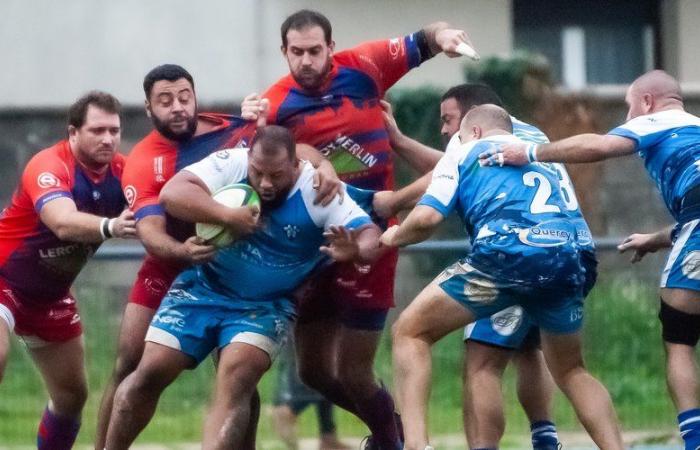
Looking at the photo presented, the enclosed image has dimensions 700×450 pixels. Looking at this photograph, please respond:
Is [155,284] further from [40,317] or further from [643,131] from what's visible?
[643,131]

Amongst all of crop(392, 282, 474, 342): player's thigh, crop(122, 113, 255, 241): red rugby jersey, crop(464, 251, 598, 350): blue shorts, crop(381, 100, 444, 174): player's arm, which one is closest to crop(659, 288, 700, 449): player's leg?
crop(464, 251, 598, 350): blue shorts

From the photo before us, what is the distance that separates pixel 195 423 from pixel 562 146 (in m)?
4.33

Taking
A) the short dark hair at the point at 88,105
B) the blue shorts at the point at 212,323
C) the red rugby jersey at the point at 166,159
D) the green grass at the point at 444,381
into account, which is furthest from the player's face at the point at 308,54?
the green grass at the point at 444,381

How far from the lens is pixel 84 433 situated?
38.0 ft

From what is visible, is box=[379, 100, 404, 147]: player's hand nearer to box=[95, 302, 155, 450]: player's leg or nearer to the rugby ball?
the rugby ball

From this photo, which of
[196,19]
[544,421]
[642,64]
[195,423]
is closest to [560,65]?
[642,64]

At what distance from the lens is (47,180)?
9.20 meters

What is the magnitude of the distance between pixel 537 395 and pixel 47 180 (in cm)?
289

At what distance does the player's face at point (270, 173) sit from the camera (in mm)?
8469

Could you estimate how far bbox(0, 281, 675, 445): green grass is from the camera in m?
11.7

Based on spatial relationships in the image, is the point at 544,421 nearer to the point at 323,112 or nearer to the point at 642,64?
the point at 323,112

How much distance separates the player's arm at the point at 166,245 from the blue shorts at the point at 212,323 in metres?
0.23

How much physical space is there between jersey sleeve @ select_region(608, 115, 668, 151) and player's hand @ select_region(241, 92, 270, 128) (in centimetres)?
185

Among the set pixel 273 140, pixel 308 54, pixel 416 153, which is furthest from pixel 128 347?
pixel 416 153
